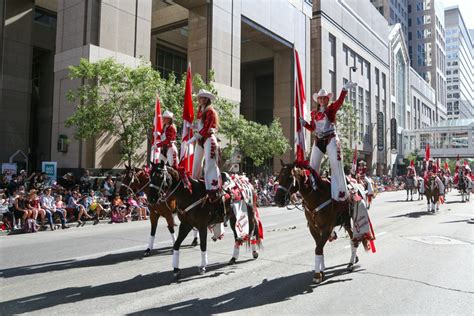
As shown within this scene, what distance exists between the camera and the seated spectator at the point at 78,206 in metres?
14.5

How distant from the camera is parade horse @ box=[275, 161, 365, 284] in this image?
6.27 metres

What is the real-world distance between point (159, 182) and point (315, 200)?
288 cm

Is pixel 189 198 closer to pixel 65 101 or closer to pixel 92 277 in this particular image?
pixel 92 277

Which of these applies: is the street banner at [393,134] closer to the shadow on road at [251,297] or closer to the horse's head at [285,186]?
the shadow on road at [251,297]

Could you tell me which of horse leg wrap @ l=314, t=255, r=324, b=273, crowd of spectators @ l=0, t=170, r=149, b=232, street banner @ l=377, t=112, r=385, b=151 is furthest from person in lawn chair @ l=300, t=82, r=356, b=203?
street banner @ l=377, t=112, r=385, b=151

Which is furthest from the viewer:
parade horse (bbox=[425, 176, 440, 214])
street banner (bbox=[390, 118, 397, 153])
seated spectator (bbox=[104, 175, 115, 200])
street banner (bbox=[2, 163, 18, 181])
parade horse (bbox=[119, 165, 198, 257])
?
street banner (bbox=[390, 118, 397, 153])

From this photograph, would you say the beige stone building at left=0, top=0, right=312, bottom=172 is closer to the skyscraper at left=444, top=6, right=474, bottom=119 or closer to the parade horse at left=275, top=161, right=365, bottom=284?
the parade horse at left=275, top=161, right=365, bottom=284

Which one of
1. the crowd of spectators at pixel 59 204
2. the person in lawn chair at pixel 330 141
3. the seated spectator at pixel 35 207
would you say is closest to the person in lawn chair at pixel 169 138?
the crowd of spectators at pixel 59 204

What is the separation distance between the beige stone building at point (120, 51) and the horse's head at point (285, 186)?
649 inches

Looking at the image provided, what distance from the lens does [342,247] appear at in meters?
9.42

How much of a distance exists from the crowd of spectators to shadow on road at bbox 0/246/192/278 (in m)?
3.08

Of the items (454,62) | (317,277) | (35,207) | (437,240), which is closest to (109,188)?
(35,207)

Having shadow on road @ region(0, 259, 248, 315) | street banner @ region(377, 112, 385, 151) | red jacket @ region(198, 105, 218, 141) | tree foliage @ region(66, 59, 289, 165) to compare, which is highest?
street banner @ region(377, 112, 385, 151)

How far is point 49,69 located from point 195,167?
25602 millimetres
